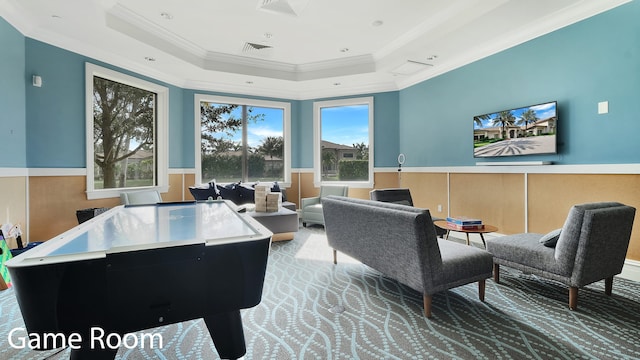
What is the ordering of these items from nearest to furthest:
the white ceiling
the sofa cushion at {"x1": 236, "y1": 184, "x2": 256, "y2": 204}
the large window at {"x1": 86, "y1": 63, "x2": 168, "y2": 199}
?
the white ceiling → the large window at {"x1": 86, "y1": 63, "x2": 168, "y2": 199} → the sofa cushion at {"x1": 236, "y1": 184, "x2": 256, "y2": 204}

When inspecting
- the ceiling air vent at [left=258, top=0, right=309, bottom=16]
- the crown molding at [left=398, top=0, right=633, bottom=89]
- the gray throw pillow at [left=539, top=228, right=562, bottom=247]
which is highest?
the ceiling air vent at [left=258, top=0, right=309, bottom=16]

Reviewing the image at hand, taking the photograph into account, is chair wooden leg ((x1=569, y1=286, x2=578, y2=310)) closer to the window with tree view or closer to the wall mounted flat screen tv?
the wall mounted flat screen tv

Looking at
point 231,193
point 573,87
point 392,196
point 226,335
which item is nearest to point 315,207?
point 231,193

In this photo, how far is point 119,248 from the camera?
4.07ft

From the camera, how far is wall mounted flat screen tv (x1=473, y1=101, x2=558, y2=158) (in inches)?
142

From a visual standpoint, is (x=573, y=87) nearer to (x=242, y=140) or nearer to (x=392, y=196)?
(x=392, y=196)

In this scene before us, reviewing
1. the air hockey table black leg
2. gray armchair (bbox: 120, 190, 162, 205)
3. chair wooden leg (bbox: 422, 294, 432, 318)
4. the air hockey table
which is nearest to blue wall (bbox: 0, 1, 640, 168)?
gray armchair (bbox: 120, 190, 162, 205)

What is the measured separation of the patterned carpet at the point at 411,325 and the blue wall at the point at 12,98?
1621 mm

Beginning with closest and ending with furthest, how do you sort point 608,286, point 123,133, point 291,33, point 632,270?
1. point 608,286
2. point 632,270
3. point 291,33
4. point 123,133

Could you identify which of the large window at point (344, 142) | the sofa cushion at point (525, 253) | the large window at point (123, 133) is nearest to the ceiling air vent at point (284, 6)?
the large window at point (123, 133)

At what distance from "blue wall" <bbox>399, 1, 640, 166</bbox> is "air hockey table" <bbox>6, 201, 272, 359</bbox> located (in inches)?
147

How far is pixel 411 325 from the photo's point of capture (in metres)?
2.18

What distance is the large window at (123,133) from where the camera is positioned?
4.46 m

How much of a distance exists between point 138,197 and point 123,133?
1.23 m
